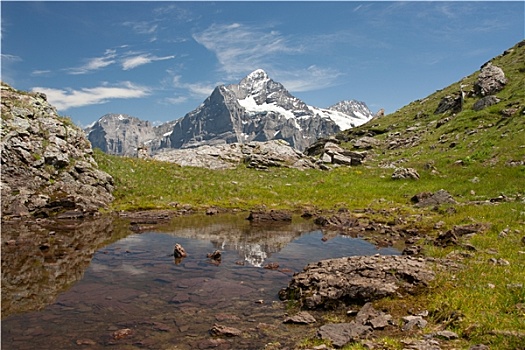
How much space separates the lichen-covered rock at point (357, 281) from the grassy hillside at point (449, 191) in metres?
0.60

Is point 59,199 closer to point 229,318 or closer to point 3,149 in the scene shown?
point 3,149

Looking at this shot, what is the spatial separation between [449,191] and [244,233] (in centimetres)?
2002

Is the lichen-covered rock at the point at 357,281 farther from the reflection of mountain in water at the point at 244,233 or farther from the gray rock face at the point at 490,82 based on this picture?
the gray rock face at the point at 490,82

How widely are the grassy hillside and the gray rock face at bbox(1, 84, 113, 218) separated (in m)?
2.61

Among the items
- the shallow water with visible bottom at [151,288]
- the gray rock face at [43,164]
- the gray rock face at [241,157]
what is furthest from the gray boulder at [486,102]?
the gray rock face at [43,164]

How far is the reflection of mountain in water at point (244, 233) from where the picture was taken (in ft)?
59.8

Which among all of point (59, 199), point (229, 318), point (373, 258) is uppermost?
point (59, 199)

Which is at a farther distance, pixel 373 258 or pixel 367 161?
pixel 367 161

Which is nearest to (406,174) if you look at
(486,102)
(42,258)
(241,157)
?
(241,157)

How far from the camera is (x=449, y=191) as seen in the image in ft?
101

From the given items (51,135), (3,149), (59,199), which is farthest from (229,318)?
(51,135)

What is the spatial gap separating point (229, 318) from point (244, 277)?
3.69 metres

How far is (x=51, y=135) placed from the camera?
32.9m

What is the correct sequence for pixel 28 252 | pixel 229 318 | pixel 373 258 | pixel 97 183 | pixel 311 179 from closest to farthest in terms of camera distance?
pixel 229 318, pixel 373 258, pixel 28 252, pixel 97 183, pixel 311 179
